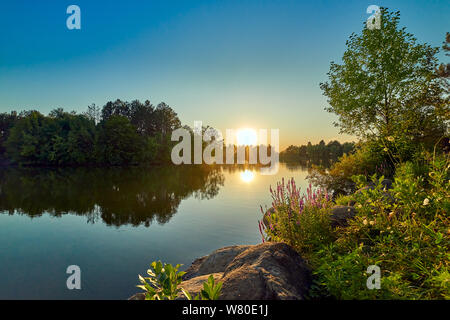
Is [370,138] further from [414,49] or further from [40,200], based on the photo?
[40,200]

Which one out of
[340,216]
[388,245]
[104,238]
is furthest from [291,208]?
[104,238]

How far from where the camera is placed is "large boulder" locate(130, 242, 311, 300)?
7.17 ft

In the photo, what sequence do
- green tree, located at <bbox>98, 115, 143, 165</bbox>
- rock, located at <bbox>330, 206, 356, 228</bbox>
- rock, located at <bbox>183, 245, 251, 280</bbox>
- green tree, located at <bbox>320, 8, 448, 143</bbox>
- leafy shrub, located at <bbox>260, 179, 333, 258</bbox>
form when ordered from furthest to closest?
1. green tree, located at <bbox>98, 115, 143, 165</bbox>
2. green tree, located at <bbox>320, 8, 448, 143</bbox>
3. rock, located at <bbox>330, 206, 356, 228</bbox>
4. rock, located at <bbox>183, 245, 251, 280</bbox>
5. leafy shrub, located at <bbox>260, 179, 333, 258</bbox>

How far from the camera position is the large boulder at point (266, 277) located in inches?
86.0

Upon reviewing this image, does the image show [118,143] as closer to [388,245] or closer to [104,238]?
[104,238]

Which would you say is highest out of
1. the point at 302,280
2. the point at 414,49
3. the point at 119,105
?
the point at 119,105

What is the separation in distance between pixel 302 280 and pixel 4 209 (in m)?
16.2

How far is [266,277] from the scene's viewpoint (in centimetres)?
245

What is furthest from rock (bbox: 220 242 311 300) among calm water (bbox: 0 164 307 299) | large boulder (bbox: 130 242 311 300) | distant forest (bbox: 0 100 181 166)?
distant forest (bbox: 0 100 181 166)

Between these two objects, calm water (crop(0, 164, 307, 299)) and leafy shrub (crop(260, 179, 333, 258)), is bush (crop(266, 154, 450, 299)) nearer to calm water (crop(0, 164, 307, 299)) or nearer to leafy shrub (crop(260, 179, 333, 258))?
leafy shrub (crop(260, 179, 333, 258))

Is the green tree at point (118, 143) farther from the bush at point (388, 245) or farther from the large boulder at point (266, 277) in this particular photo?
the large boulder at point (266, 277)
